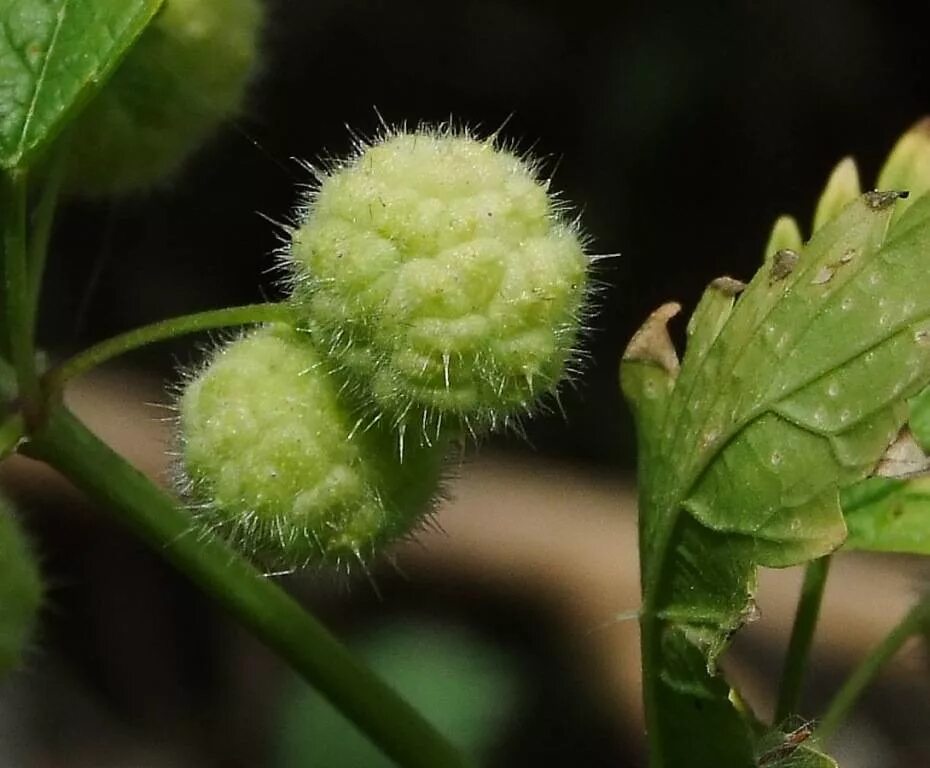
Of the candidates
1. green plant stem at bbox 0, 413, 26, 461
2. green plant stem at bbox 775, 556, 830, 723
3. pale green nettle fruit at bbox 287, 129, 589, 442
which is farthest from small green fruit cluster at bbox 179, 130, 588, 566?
green plant stem at bbox 775, 556, 830, 723

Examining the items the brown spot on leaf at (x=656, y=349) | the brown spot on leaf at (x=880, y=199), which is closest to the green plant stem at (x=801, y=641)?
the brown spot on leaf at (x=656, y=349)

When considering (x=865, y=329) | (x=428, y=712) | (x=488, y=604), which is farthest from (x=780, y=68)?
(x=865, y=329)

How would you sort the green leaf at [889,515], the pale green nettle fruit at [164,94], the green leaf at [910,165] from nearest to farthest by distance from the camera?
the pale green nettle fruit at [164,94] → the green leaf at [889,515] → the green leaf at [910,165]

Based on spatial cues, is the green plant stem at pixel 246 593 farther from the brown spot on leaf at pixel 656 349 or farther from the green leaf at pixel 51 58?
the brown spot on leaf at pixel 656 349

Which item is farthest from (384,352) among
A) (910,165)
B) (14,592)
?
(910,165)

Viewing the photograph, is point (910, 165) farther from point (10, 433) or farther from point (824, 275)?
point (10, 433)

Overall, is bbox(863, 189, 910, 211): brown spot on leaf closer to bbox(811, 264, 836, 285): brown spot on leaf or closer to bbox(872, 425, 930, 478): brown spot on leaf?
bbox(811, 264, 836, 285): brown spot on leaf

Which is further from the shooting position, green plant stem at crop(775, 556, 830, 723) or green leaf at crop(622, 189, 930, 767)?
green plant stem at crop(775, 556, 830, 723)
